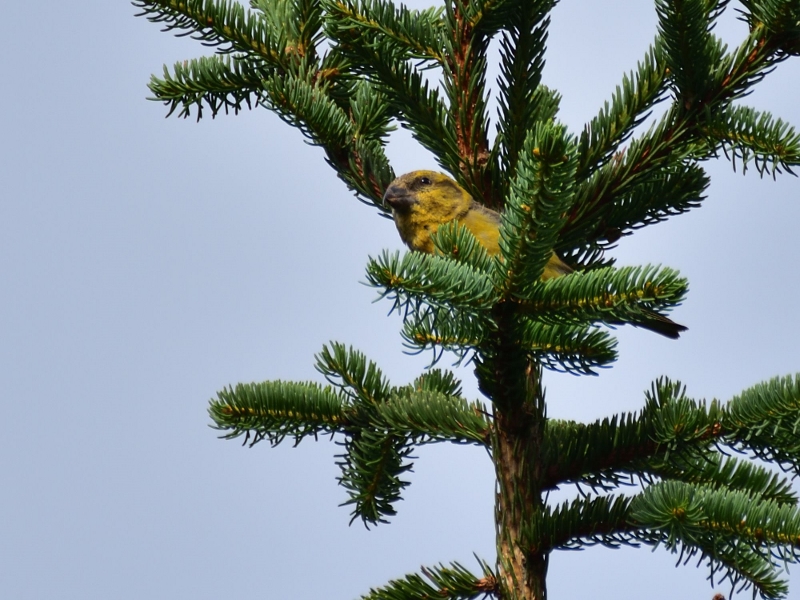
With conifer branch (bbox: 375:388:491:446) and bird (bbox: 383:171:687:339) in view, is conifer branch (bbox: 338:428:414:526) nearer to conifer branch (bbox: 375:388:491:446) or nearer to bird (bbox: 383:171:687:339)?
conifer branch (bbox: 375:388:491:446)

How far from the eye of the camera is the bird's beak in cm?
354

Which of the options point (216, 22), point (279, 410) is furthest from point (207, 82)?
point (279, 410)

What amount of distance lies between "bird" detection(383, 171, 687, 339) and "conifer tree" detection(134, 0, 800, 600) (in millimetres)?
376

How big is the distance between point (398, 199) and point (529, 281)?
1.43 m

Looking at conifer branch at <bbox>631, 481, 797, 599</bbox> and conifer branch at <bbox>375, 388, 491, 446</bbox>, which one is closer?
conifer branch at <bbox>631, 481, 797, 599</bbox>

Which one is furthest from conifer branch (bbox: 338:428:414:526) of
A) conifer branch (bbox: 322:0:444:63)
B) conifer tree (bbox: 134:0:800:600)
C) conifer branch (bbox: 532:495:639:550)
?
conifer branch (bbox: 322:0:444:63)

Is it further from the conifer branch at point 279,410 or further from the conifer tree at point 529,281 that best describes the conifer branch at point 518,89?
the conifer branch at point 279,410

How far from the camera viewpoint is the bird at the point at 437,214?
377 centimetres

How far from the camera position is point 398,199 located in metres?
3.76

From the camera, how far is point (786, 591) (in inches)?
108

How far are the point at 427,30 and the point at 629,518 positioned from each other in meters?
1.63

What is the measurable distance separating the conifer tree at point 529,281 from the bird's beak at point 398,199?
0.05 meters

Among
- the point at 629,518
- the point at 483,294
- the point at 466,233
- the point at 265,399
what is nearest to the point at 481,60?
the point at 466,233

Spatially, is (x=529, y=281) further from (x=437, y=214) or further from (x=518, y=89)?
(x=437, y=214)
